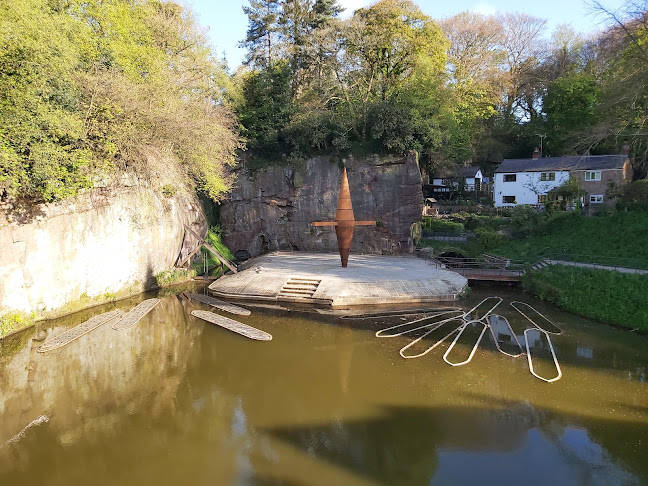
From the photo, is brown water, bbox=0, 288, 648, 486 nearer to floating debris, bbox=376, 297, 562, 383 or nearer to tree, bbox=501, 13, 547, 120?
floating debris, bbox=376, 297, 562, 383

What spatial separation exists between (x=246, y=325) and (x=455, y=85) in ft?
97.9

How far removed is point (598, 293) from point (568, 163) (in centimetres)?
2119

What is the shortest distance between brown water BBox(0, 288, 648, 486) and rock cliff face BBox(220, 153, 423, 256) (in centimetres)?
1293

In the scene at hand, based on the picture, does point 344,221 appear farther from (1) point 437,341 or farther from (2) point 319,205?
(1) point 437,341

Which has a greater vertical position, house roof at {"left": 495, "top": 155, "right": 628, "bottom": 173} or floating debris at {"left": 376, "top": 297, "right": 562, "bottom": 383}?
house roof at {"left": 495, "top": 155, "right": 628, "bottom": 173}

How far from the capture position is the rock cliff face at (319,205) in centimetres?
2484

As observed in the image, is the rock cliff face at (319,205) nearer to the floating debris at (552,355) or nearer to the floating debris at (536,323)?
the floating debris at (536,323)

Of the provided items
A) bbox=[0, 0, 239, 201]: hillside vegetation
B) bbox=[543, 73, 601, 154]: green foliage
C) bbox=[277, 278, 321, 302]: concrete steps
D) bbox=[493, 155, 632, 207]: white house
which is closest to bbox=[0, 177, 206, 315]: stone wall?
bbox=[0, 0, 239, 201]: hillside vegetation

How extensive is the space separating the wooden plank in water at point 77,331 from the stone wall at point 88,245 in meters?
1.58

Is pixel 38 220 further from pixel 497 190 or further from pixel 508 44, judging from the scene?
pixel 508 44

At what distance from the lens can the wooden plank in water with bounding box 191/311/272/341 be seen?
507 inches

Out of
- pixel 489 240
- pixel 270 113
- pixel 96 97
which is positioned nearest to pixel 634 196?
pixel 489 240

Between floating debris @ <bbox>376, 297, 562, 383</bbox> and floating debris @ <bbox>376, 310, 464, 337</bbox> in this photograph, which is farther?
floating debris @ <bbox>376, 310, 464, 337</bbox>

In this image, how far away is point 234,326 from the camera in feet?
45.3
